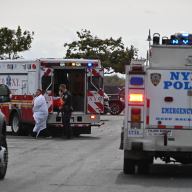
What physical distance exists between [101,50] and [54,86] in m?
47.3

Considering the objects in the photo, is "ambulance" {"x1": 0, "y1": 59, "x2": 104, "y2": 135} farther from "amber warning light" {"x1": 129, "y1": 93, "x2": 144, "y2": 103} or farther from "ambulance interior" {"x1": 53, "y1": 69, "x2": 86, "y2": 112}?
"amber warning light" {"x1": 129, "y1": 93, "x2": 144, "y2": 103}

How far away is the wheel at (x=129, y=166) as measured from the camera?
13594 mm

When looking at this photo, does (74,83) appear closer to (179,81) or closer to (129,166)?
(129,166)

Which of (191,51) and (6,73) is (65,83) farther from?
(191,51)

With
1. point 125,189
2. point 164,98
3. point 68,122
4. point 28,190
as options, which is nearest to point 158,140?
point 164,98

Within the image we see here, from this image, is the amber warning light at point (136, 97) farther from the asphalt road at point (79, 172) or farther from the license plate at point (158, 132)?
the asphalt road at point (79, 172)

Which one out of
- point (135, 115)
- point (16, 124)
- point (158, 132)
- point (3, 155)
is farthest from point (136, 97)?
point (16, 124)

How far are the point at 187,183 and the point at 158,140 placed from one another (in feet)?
3.20

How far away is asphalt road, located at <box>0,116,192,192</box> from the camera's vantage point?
11.9m

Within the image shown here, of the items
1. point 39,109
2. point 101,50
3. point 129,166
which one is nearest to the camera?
point 129,166

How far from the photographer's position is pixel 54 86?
2558 centimetres

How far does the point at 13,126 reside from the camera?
26.4 metres

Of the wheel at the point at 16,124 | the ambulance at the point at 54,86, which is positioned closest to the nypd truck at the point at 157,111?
the ambulance at the point at 54,86

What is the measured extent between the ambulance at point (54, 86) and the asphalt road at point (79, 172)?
335cm
